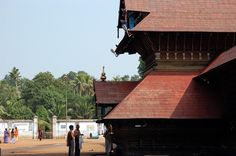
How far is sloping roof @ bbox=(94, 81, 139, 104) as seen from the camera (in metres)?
18.5

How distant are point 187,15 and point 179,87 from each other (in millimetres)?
2972

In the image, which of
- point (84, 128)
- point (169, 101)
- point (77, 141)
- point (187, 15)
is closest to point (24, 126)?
point (84, 128)

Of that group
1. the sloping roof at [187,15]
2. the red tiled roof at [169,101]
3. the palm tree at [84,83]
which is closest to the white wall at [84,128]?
the palm tree at [84,83]

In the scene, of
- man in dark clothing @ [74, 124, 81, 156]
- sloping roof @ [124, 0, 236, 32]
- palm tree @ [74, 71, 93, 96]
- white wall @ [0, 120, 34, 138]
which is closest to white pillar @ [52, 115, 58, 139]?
white wall @ [0, 120, 34, 138]

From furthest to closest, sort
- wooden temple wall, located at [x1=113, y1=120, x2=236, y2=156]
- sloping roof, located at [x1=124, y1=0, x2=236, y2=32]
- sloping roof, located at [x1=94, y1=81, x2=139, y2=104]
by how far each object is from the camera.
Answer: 1. sloping roof, located at [x1=94, y1=81, x2=139, y2=104]
2. sloping roof, located at [x1=124, y1=0, x2=236, y2=32]
3. wooden temple wall, located at [x1=113, y1=120, x2=236, y2=156]

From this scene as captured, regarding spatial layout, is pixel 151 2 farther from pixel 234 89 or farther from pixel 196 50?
pixel 234 89

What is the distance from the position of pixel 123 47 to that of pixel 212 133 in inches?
266

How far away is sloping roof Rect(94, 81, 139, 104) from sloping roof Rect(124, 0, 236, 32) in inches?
131

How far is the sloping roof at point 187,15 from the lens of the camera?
1708cm

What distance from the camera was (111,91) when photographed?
1911 centimetres

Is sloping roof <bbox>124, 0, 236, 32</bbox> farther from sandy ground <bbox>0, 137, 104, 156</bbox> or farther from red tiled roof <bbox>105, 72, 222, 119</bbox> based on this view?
sandy ground <bbox>0, 137, 104, 156</bbox>

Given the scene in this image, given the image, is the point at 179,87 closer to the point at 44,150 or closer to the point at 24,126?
the point at 44,150

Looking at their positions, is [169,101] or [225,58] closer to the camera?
[225,58]

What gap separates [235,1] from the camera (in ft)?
62.4
